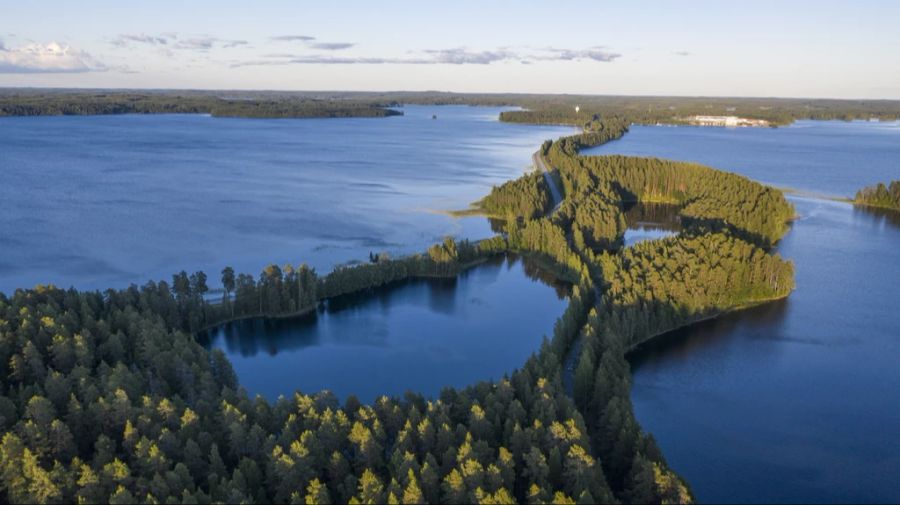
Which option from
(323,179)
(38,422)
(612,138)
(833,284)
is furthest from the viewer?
(612,138)

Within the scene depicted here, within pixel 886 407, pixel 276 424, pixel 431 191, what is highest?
pixel 431 191

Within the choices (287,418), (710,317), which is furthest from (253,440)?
(710,317)

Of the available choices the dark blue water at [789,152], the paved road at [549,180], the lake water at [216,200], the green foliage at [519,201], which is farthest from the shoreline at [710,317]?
the dark blue water at [789,152]

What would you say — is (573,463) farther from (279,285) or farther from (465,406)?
(279,285)

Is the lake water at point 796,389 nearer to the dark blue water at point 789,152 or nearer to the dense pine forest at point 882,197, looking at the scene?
the dense pine forest at point 882,197

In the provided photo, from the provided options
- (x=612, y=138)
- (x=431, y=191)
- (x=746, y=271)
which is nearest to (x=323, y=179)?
(x=431, y=191)

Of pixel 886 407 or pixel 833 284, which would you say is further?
pixel 833 284

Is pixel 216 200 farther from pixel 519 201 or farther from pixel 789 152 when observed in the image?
pixel 789 152
